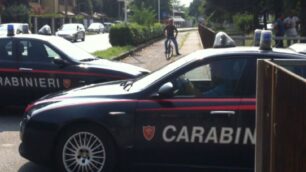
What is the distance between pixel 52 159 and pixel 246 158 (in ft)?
6.45

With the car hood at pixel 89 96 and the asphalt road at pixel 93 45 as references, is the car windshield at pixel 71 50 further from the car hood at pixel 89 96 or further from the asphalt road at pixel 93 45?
the asphalt road at pixel 93 45

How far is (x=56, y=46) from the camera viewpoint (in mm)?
9812

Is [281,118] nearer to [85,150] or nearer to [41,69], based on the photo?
[85,150]

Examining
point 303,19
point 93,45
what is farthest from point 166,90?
point 93,45

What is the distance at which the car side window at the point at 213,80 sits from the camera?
551 centimetres

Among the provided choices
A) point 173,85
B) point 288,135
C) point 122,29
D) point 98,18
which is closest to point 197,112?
point 173,85

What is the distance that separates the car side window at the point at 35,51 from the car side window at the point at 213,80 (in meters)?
4.63

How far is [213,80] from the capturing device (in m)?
5.58

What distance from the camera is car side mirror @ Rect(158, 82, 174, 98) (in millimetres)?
5488

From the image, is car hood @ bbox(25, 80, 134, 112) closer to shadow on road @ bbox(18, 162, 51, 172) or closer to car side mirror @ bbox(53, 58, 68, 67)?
shadow on road @ bbox(18, 162, 51, 172)

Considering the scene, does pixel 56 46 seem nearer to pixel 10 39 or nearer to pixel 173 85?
pixel 10 39

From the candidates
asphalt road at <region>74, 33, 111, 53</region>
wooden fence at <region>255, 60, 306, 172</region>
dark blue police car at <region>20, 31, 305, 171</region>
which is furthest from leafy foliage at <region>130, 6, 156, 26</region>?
wooden fence at <region>255, 60, 306, 172</region>

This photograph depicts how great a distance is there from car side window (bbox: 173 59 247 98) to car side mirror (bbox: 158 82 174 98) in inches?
3.2

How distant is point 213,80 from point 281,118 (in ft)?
8.04
